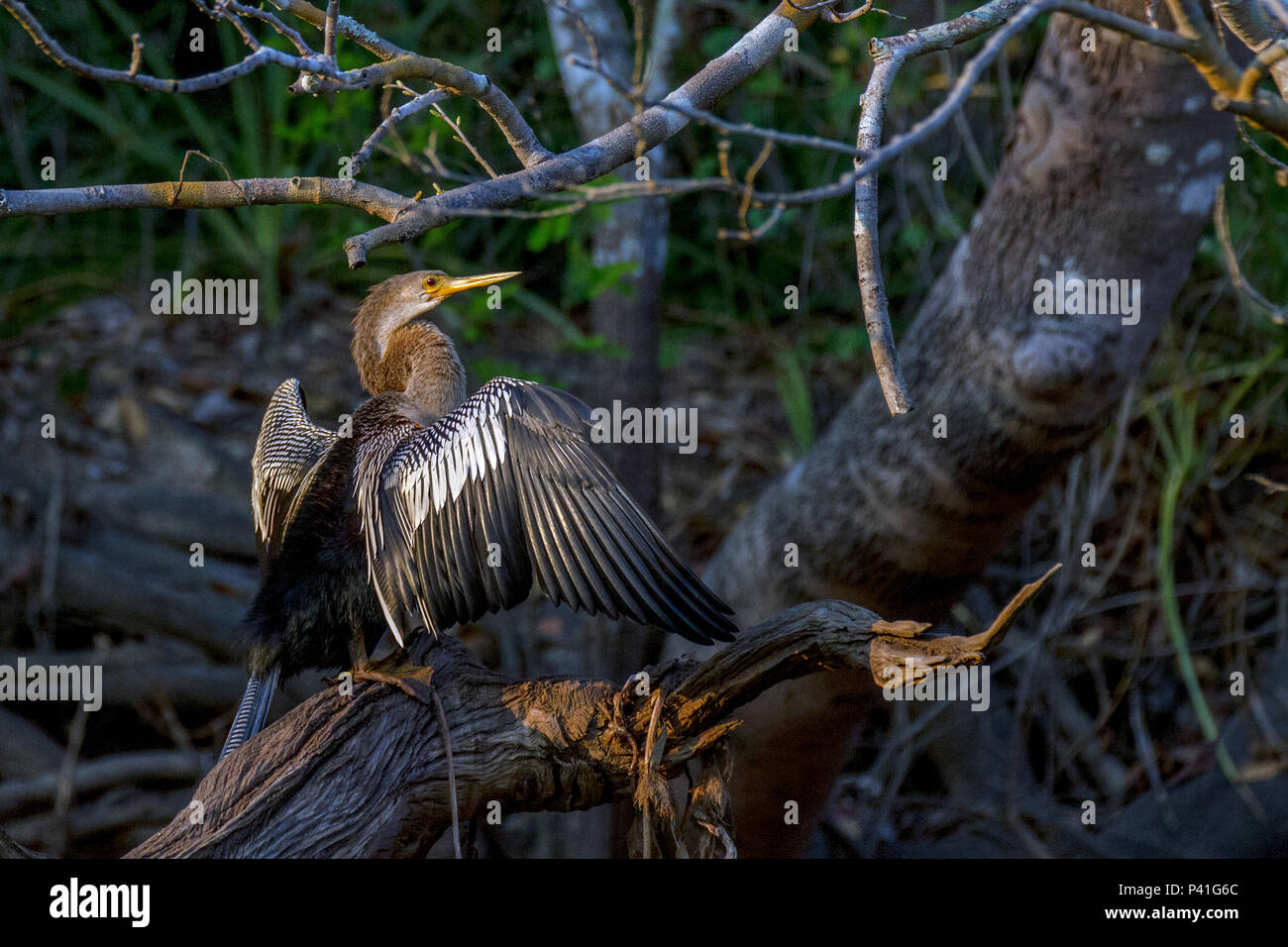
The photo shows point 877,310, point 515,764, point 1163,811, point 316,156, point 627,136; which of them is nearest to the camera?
point 877,310

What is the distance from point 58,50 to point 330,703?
153 centimetres

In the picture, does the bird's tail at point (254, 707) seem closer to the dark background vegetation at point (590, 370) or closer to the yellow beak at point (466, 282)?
the yellow beak at point (466, 282)

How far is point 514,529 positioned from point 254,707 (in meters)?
Answer: 0.96

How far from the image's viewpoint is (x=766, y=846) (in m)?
4.59

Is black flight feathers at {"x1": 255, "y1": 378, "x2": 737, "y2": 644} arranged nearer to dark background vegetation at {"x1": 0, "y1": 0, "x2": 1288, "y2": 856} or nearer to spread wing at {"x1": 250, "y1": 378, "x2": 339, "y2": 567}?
spread wing at {"x1": 250, "y1": 378, "x2": 339, "y2": 567}

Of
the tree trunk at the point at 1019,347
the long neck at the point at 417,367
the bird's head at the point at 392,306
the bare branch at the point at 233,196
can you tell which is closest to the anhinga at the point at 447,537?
the long neck at the point at 417,367

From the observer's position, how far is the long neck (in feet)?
11.9

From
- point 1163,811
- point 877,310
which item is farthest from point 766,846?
point 877,310

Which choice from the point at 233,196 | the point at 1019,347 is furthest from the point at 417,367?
the point at 1019,347

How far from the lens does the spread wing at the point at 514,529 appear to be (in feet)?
8.66

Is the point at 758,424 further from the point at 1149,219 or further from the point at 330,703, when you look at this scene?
the point at 330,703

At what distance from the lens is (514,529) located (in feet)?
9.16

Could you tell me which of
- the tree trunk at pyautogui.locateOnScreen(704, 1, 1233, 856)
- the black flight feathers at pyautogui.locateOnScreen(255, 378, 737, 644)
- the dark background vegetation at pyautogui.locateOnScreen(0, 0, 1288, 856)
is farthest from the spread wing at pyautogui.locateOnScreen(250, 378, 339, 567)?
the tree trunk at pyautogui.locateOnScreen(704, 1, 1233, 856)

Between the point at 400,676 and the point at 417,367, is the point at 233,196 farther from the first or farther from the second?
the point at 417,367
